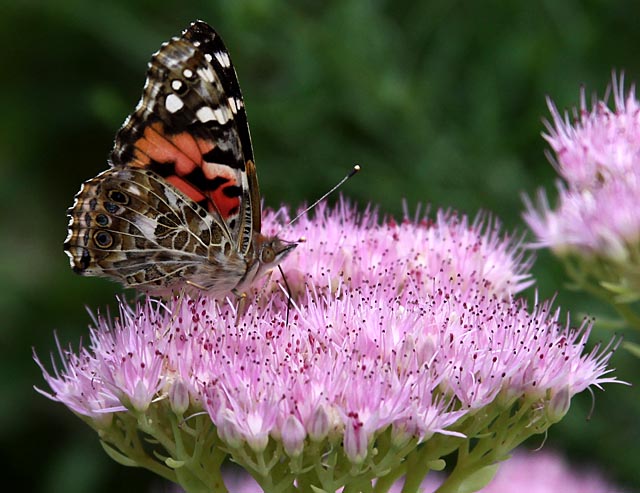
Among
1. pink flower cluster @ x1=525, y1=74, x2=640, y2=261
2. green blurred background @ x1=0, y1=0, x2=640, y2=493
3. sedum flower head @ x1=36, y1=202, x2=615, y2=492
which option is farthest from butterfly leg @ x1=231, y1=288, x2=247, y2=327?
green blurred background @ x1=0, y1=0, x2=640, y2=493

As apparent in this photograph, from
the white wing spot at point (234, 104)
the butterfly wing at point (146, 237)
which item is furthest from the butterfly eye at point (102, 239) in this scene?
the white wing spot at point (234, 104)

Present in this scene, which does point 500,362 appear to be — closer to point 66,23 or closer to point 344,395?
point 344,395

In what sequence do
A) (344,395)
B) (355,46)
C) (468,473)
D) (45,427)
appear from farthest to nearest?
(45,427) < (355,46) < (468,473) < (344,395)

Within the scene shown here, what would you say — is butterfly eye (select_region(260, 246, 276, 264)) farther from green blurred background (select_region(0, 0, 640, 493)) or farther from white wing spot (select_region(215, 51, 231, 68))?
green blurred background (select_region(0, 0, 640, 493))

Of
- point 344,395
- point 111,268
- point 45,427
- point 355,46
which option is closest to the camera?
point 344,395

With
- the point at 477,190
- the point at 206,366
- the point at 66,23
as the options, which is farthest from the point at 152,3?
the point at 206,366

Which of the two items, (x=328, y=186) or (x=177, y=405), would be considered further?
(x=328, y=186)

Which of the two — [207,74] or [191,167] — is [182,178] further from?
[207,74]
